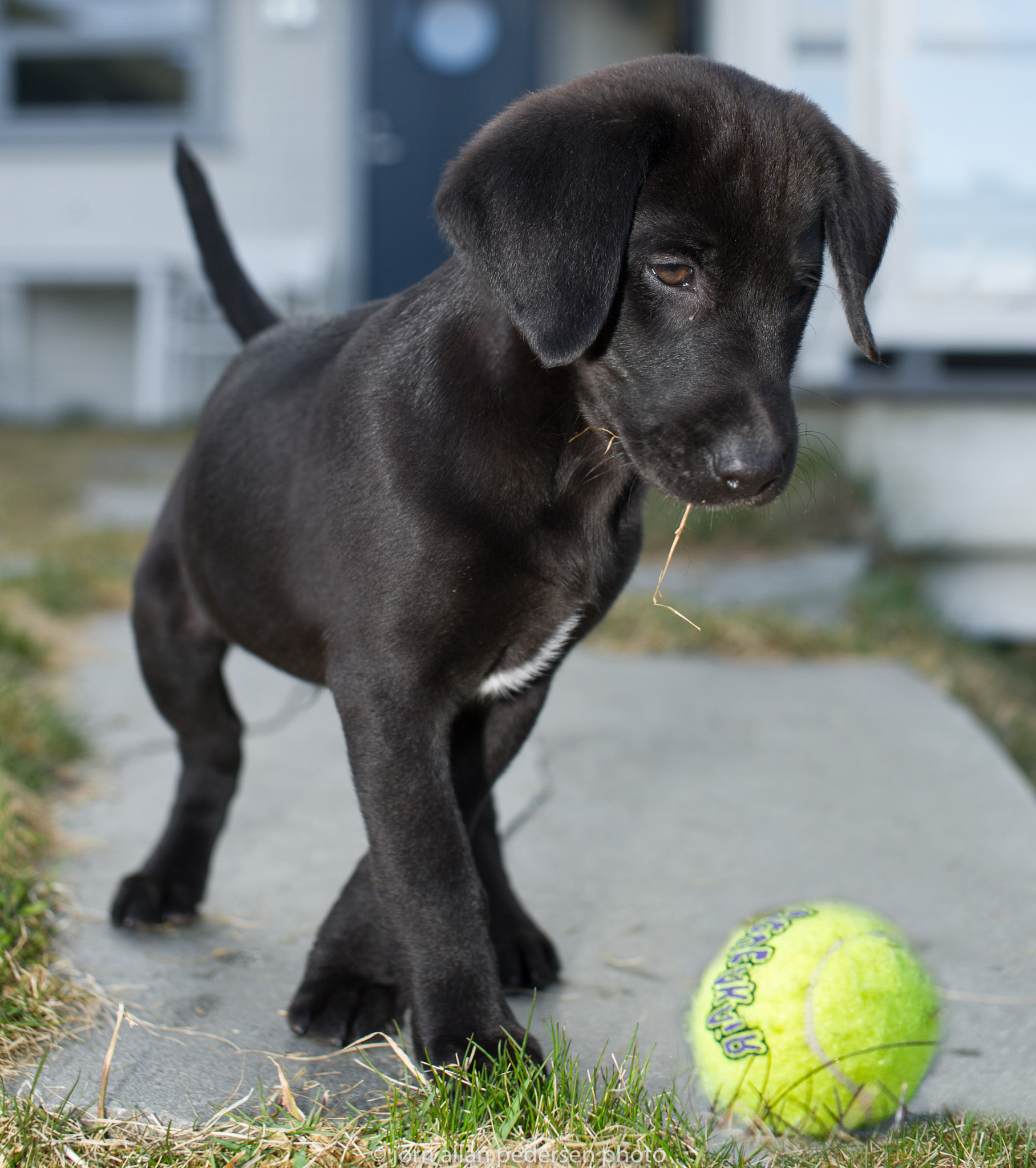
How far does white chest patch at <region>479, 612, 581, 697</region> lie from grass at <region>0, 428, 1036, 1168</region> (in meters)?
0.27

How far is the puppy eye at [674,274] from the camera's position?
65.9 inches

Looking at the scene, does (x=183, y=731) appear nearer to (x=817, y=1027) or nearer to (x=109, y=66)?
(x=817, y=1027)

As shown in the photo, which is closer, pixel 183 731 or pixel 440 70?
pixel 183 731

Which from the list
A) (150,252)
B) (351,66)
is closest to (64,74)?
(150,252)

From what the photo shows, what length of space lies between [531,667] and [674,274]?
609 millimetres

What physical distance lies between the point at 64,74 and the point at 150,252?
167 centimetres

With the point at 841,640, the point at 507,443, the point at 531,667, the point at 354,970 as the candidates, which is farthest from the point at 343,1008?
the point at 841,640

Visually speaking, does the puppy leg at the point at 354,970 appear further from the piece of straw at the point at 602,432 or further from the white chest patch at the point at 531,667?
the piece of straw at the point at 602,432

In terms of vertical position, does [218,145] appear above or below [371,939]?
above

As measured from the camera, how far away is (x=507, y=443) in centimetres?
179

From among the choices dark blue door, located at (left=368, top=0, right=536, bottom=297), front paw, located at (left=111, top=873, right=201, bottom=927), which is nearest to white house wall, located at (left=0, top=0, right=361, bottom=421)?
dark blue door, located at (left=368, top=0, right=536, bottom=297)

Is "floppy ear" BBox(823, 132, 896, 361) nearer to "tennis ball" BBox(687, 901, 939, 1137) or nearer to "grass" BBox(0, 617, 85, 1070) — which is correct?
"tennis ball" BBox(687, 901, 939, 1137)

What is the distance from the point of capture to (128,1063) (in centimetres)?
182

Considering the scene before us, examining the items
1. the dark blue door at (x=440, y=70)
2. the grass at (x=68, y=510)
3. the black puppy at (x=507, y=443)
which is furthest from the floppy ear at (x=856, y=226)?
the dark blue door at (x=440, y=70)
